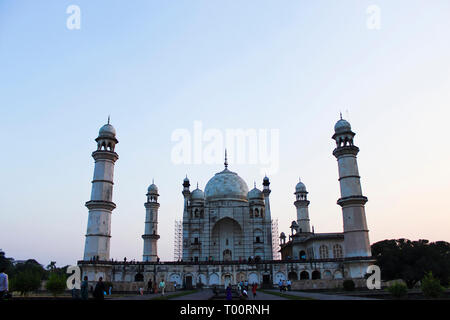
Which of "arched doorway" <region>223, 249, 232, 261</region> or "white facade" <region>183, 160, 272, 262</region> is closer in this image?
"white facade" <region>183, 160, 272, 262</region>

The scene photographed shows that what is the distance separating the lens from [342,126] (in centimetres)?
3812

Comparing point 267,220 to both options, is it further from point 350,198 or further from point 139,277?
point 139,277

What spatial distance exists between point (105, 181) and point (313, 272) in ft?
78.2

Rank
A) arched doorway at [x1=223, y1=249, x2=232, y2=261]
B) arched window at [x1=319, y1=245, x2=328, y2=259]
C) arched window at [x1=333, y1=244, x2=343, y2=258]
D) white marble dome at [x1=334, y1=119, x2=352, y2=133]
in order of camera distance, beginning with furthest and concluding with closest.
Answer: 1. arched doorway at [x1=223, y1=249, x2=232, y2=261]
2. arched window at [x1=319, y1=245, x2=328, y2=259]
3. arched window at [x1=333, y1=244, x2=343, y2=258]
4. white marble dome at [x1=334, y1=119, x2=352, y2=133]

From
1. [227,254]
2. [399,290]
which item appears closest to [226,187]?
[227,254]

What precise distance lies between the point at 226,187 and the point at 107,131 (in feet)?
63.5

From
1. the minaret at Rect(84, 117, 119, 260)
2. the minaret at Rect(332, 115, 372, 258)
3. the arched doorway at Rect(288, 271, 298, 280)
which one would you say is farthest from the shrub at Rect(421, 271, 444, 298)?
the minaret at Rect(84, 117, 119, 260)

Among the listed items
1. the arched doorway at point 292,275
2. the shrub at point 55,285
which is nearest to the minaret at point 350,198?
the arched doorway at point 292,275

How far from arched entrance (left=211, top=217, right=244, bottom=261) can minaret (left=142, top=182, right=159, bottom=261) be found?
7.65 m

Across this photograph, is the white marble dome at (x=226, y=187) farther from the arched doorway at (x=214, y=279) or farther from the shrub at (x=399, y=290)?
the shrub at (x=399, y=290)

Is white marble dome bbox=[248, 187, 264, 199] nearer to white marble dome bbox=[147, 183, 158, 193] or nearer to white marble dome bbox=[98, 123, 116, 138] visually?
white marble dome bbox=[147, 183, 158, 193]

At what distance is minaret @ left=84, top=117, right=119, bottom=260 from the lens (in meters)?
34.5
